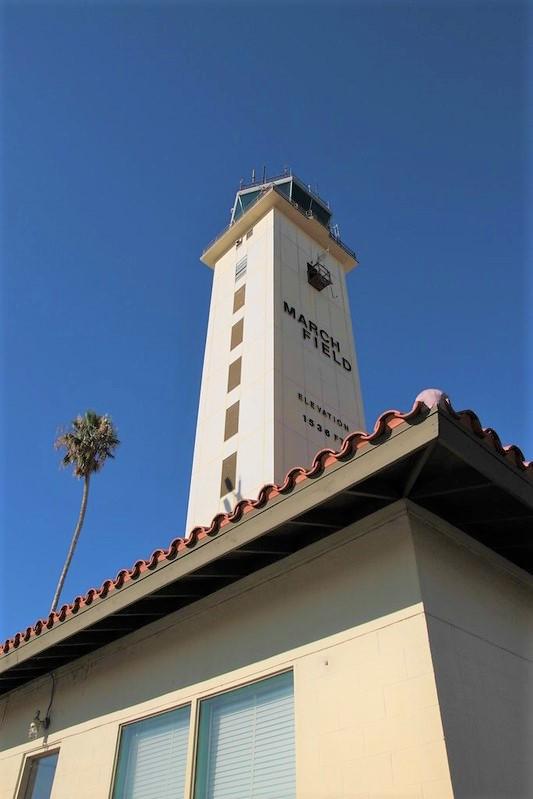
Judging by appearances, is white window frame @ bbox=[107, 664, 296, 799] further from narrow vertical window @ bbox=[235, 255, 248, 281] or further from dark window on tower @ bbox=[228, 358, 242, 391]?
narrow vertical window @ bbox=[235, 255, 248, 281]

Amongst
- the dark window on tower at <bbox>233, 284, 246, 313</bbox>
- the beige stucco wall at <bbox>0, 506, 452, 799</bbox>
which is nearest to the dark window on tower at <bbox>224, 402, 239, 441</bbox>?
the dark window on tower at <bbox>233, 284, 246, 313</bbox>

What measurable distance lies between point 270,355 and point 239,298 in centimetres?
552

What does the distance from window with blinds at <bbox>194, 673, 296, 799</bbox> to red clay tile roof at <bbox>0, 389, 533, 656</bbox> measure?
1.65 meters

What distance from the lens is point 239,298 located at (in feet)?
92.7

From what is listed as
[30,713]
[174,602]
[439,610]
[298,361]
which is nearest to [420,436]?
[439,610]

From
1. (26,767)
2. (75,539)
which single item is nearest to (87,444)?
(75,539)

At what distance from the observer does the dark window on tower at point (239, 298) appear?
27953 millimetres

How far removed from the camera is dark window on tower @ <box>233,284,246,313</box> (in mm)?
27953

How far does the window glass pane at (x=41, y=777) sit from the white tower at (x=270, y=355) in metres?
11.3

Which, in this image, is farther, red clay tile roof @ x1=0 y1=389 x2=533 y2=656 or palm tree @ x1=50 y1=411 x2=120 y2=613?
palm tree @ x1=50 y1=411 x2=120 y2=613

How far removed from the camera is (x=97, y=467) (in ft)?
110

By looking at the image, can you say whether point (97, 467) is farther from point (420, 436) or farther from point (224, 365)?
point (420, 436)

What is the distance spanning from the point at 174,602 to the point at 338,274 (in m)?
24.9

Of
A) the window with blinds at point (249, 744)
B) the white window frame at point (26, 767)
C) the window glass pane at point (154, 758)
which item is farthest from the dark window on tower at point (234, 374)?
the window with blinds at point (249, 744)
